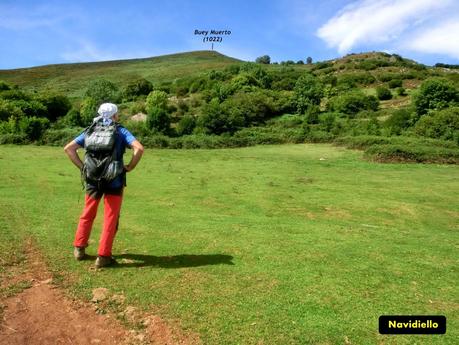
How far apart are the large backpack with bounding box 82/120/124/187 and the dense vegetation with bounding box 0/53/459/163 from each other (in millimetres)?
22772

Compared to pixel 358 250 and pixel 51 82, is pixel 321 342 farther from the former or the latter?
pixel 51 82

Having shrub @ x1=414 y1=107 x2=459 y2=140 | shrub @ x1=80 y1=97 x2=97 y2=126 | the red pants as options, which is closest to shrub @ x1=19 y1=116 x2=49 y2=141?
shrub @ x1=80 y1=97 x2=97 y2=126

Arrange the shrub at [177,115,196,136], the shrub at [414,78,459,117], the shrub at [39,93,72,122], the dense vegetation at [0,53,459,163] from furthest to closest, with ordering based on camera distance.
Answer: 1. the shrub at [39,93,72,122]
2. the shrub at [414,78,459,117]
3. the shrub at [177,115,196,136]
4. the dense vegetation at [0,53,459,163]

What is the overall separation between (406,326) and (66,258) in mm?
5419

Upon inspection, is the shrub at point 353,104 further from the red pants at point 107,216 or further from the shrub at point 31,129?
the red pants at point 107,216

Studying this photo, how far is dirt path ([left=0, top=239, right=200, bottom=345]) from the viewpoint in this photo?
4.81 meters

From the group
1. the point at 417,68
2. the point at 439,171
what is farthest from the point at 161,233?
the point at 417,68

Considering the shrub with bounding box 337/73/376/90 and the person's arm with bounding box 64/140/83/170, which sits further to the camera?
the shrub with bounding box 337/73/376/90

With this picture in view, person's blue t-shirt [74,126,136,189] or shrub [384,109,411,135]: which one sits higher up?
shrub [384,109,411,135]

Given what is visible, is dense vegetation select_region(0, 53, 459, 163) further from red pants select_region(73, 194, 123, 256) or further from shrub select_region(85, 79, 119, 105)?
red pants select_region(73, 194, 123, 256)

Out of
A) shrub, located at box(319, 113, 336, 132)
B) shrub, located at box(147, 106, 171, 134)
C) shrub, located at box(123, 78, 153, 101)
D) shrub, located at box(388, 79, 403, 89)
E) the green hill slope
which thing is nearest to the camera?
shrub, located at box(147, 106, 171, 134)

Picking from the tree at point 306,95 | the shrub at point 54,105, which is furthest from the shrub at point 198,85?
the shrub at point 54,105

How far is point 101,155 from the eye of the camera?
676 cm

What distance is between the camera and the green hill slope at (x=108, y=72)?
8588 cm
